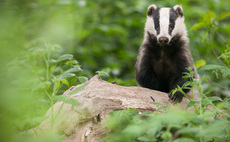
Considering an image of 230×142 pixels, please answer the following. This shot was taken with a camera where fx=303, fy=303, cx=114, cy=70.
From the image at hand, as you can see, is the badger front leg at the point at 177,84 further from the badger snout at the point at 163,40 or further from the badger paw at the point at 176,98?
the badger snout at the point at 163,40

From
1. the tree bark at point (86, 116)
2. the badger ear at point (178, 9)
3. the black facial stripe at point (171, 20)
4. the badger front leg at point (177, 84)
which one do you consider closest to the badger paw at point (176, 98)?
the badger front leg at point (177, 84)

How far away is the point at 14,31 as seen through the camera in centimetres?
110

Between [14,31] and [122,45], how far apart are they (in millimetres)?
5957

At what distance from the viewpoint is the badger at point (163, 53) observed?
3742 millimetres

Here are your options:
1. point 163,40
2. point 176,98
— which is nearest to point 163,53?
point 163,40

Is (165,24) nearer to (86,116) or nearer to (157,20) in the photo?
(157,20)

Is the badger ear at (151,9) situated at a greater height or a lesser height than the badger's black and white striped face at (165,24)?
greater

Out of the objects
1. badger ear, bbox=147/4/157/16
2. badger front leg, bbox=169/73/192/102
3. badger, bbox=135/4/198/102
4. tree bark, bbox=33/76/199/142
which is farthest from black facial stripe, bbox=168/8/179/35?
tree bark, bbox=33/76/199/142

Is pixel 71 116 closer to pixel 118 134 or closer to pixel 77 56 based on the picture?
pixel 118 134

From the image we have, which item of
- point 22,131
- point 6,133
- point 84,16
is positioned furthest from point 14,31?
point 84,16

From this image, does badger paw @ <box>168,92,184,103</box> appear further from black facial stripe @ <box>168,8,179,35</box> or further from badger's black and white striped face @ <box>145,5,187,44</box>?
black facial stripe @ <box>168,8,179,35</box>

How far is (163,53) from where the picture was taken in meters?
3.90

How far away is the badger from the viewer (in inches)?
147

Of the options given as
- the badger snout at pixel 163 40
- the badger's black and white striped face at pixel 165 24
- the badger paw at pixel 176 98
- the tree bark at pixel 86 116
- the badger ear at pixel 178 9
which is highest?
the badger ear at pixel 178 9
